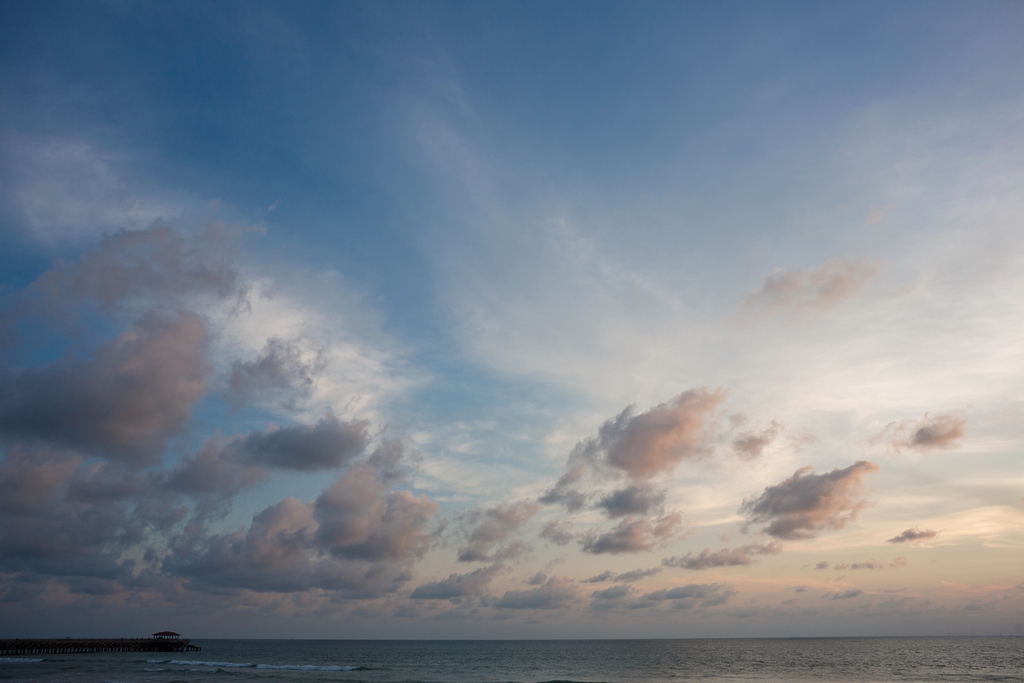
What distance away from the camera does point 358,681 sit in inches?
3243

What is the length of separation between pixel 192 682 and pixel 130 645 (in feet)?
275

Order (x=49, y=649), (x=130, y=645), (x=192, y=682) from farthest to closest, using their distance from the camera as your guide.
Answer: (x=130, y=645)
(x=49, y=649)
(x=192, y=682)

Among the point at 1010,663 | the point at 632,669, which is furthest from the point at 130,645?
the point at 1010,663

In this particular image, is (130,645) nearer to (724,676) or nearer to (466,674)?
(466,674)

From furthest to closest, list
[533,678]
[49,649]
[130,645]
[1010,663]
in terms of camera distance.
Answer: [130,645] < [49,649] < [1010,663] < [533,678]

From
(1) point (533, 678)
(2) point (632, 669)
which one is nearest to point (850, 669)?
(2) point (632, 669)

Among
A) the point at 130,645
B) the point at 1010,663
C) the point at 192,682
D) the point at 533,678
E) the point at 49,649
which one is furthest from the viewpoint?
the point at 130,645

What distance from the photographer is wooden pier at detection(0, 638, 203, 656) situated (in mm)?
118938

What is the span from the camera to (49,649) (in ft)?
405

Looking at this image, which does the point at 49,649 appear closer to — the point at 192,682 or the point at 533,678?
the point at 192,682

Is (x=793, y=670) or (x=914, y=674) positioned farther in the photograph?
(x=793, y=670)

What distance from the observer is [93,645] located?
437 ft

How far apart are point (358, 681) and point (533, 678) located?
2639cm

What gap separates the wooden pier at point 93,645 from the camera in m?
119
